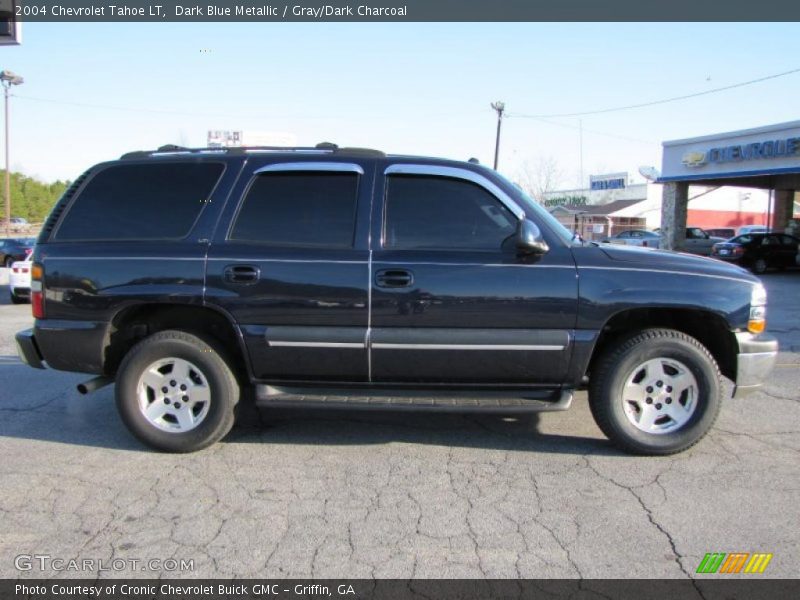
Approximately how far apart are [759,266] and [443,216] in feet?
76.3

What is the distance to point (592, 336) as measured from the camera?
409 cm

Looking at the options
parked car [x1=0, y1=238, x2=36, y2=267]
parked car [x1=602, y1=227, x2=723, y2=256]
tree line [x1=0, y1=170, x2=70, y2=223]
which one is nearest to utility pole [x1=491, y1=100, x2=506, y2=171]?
parked car [x1=602, y1=227, x2=723, y2=256]

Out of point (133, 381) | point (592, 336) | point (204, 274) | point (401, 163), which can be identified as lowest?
point (133, 381)

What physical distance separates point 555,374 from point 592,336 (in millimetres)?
349

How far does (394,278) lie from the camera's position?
4074mm

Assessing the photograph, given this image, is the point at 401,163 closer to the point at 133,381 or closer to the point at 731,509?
the point at 133,381

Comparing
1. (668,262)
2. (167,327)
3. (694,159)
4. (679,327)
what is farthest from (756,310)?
(694,159)

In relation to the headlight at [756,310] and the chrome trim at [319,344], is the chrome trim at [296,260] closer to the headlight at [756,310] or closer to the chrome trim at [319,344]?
the chrome trim at [319,344]

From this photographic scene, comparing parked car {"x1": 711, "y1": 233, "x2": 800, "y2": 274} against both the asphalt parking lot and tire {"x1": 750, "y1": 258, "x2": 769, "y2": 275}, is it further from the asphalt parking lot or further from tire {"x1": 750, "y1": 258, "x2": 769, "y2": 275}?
the asphalt parking lot

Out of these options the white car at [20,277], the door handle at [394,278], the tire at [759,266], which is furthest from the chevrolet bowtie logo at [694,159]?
the door handle at [394,278]

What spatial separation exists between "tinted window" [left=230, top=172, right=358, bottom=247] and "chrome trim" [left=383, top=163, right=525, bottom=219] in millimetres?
316
